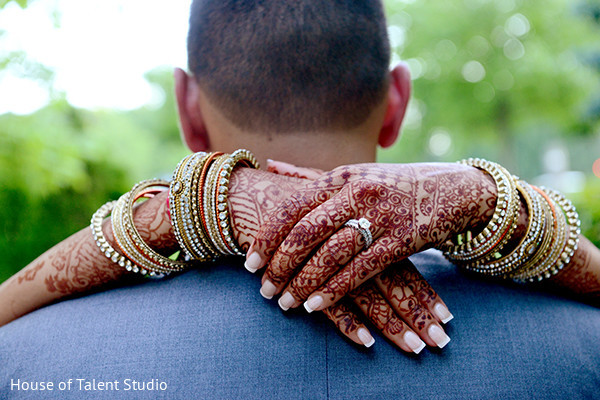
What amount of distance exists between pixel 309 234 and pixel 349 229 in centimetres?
10

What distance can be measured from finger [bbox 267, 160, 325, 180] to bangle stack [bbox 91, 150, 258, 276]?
0.07 metres

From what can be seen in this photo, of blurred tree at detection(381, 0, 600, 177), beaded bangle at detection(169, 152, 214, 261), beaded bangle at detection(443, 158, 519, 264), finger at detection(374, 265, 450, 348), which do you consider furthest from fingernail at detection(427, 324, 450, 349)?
blurred tree at detection(381, 0, 600, 177)

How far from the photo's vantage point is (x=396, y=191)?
1196 millimetres

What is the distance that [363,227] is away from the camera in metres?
1.13

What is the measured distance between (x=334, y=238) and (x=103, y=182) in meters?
5.96

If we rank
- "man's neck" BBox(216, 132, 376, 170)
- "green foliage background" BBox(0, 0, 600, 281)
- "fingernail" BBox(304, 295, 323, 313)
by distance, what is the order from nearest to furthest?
"fingernail" BBox(304, 295, 323, 313) → "man's neck" BBox(216, 132, 376, 170) → "green foliage background" BBox(0, 0, 600, 281)

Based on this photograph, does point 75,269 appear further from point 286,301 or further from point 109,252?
point 286,301

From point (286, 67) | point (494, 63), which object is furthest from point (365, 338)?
point (494, 63)

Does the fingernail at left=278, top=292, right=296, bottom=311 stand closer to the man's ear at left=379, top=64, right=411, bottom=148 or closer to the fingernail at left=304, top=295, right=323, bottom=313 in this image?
the fingernail at left=304, top=295, right=323, bottom=313

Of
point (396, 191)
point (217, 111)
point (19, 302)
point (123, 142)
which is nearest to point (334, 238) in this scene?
point (396, 191)

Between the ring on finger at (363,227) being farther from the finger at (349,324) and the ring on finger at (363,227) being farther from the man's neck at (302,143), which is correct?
the man's neck at (302,143)

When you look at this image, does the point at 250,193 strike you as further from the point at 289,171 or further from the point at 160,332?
the point at 160,332

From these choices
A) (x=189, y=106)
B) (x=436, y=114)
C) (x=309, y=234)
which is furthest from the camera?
(x=436, y=114)

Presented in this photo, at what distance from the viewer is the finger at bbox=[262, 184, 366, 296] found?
3.67 feet
